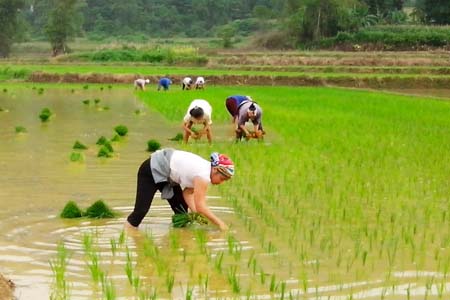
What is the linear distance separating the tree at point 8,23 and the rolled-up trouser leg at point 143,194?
4957cm

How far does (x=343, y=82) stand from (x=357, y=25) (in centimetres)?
1714

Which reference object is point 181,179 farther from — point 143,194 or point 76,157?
point 76,157

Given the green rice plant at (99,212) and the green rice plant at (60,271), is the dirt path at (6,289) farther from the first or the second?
the green rice plant at (99,212)

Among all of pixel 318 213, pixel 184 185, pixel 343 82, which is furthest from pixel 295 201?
pixel 343 82

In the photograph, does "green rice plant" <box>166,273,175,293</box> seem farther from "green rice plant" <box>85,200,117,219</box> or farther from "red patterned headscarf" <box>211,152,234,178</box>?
"green rice plant" <box>85,200,117,219</box>

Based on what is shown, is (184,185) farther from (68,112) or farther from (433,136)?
(68,112)

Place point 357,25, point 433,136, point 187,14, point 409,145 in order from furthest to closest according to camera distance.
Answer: point 187,14 < point 357,25 < point 433,136 < point 409,145

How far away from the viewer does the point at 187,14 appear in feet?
245

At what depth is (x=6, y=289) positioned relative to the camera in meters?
4.59

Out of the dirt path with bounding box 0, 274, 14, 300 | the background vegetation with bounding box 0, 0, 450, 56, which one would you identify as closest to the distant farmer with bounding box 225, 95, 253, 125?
the dirt path with bounding box 0, 274, 14, 300

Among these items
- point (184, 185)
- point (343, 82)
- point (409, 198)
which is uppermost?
point (184, 185)

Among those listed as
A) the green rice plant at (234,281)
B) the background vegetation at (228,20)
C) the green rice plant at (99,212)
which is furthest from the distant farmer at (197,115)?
the background vegetation at (228,20)

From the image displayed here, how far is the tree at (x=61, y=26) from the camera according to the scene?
2068 inches

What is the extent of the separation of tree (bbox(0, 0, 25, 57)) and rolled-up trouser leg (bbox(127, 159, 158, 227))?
163 ft
